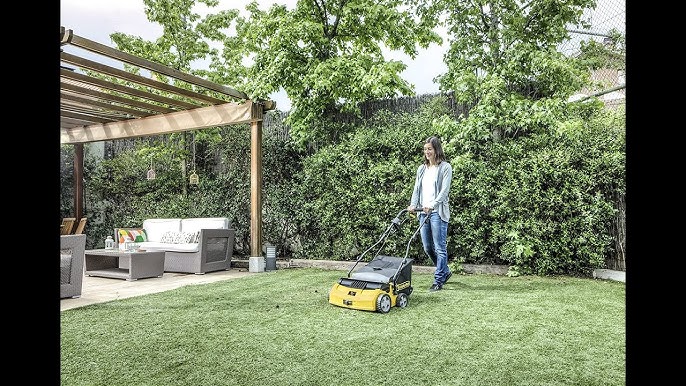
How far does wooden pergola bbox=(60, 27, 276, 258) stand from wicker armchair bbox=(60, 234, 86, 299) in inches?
73.7

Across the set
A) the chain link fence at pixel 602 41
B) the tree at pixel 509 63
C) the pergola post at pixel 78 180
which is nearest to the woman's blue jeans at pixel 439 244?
the tree at pixel 509 63

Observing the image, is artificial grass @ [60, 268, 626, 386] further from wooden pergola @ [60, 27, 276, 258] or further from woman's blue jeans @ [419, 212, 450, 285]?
wooden pergola @ [60, 27, 276, 258]

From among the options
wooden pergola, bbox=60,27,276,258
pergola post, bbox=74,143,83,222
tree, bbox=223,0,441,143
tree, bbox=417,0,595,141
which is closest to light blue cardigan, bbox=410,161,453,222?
tree, bbox=417,0,595,141

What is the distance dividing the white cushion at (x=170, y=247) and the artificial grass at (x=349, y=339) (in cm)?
191

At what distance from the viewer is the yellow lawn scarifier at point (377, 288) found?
4131mm

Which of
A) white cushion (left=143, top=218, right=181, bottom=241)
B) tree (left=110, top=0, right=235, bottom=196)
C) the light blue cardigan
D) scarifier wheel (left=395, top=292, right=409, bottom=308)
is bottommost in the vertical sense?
scarifier wheel (left=395, top=292, right=409, bottom=308)

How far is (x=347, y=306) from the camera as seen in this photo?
4.23 m

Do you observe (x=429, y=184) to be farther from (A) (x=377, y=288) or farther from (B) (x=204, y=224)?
(B) (x=204, y=224)

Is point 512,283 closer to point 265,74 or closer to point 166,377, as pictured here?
point 166,377

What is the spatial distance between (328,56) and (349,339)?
18.7ft

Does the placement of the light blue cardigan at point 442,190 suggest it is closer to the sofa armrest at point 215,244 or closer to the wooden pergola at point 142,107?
the wooden pergola at point 142,107

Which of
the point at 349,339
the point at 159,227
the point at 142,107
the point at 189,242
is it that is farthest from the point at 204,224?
the point at 349,339

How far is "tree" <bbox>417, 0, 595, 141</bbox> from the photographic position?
647cm
